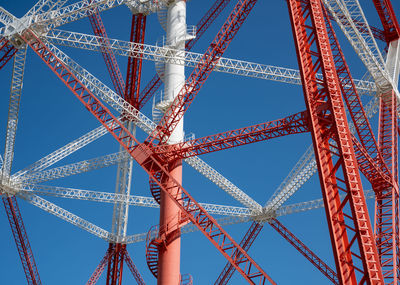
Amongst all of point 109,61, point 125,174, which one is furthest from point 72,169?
point 109,61

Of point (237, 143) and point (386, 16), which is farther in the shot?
point (386, 16)

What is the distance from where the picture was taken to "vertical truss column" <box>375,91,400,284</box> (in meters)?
33.8

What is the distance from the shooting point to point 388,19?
4622cm

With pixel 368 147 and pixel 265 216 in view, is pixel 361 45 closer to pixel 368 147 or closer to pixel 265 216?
pixel 368 147

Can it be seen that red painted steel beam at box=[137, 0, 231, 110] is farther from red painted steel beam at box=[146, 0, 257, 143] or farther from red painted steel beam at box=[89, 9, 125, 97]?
red painted steel beam at box=[146, 0, 257, 143]

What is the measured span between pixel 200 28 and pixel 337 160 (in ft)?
84.7

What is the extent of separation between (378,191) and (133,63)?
2304 cm

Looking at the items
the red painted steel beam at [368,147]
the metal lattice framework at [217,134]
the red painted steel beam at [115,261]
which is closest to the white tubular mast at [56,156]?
the metal lattice framework at [217,134]

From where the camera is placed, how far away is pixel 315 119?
2677cm

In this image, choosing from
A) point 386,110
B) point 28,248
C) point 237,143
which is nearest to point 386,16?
point 386,110

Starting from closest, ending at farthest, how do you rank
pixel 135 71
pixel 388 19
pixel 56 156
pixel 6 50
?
pixel 6 50 → pixel 388 19 → pixel 56 156 → pixel 135 71

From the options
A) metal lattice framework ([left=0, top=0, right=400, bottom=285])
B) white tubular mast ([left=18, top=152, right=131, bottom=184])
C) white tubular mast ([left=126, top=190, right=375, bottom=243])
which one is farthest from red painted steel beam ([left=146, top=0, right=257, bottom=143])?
white tubular mast ([left=126, top=190, right=375, bottom=243])

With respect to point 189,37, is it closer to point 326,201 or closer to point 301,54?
point 301,54

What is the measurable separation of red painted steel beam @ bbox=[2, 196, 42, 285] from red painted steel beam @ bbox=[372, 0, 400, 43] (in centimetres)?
3152
